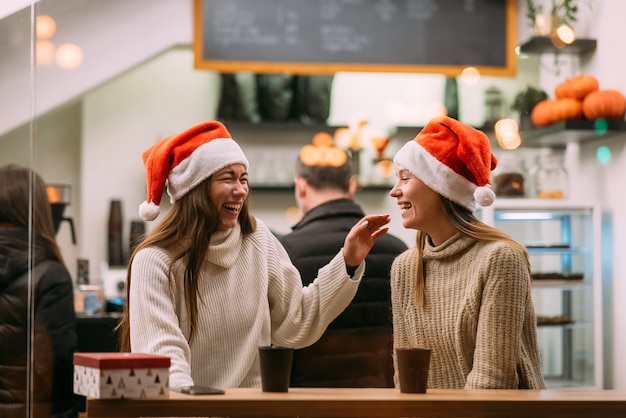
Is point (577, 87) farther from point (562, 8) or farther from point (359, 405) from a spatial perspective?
point (359, 405)

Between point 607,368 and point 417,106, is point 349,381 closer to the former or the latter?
point 607,368

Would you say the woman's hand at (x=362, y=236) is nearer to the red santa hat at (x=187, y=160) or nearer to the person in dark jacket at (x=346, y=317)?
the red santa hat at (x=187, y=160)

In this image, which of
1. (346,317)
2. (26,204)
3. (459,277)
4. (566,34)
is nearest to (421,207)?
(459,277)

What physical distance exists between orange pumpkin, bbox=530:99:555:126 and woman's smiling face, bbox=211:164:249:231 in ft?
9.14

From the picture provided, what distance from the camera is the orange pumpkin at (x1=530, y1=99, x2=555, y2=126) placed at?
4.74 meters

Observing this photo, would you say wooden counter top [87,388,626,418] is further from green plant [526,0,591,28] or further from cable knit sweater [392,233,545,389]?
green plant [526,0,591,28]

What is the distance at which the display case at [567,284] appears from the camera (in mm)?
4605

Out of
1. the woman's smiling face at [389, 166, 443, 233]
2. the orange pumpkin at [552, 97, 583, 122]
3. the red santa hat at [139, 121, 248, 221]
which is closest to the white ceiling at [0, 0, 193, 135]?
the orange pumpkin at [552, 97, 583, 122]

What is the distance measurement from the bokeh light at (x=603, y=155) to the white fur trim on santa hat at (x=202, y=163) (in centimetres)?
282

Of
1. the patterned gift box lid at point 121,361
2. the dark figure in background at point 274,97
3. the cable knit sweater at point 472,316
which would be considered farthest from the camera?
the dark figure in background at point 274,97

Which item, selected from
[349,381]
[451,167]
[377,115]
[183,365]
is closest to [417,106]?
[377,115]

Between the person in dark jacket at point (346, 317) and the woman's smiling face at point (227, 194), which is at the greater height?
the woman's smiling face at point (227, 194)

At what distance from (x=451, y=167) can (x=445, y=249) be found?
20 cm

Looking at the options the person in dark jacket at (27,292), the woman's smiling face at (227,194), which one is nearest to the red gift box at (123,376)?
the woman's smiling face at (227,194)
